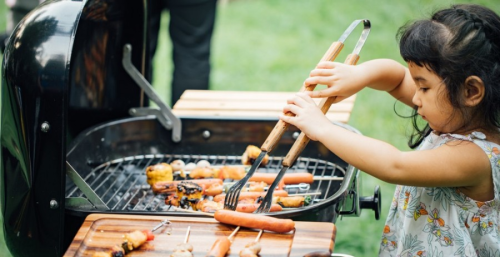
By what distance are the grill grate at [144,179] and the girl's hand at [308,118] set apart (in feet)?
1.34

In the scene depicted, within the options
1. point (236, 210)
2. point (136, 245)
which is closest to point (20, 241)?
point (136, 245)

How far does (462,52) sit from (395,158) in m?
0.36

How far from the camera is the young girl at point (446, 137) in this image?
1.93 meters

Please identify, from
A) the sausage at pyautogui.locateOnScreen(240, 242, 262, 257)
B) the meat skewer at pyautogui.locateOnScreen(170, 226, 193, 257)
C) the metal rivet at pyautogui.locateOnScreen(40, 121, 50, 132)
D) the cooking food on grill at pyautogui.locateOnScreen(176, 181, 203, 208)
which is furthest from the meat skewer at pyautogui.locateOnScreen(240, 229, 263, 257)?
the metal rivet at pyautogui.locateOnScreen(40, 121, 50, 132)

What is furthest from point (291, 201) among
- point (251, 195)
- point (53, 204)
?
point (53, 204)

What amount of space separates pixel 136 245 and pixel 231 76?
4582 millimetres

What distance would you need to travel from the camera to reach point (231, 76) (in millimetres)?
6301

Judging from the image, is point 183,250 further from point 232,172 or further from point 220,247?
point 232,172

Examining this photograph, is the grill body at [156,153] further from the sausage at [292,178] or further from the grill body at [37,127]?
the grill body at [37,127]

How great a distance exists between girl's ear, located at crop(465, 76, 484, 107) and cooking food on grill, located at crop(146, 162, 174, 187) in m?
1.07

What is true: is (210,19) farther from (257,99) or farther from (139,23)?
(139,23)

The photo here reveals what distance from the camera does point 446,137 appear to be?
208 cm

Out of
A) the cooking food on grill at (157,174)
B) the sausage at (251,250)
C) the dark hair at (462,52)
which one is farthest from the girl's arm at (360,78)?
the cooking food on grill at (157,174)

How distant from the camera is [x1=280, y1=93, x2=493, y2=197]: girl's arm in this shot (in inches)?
75.3
